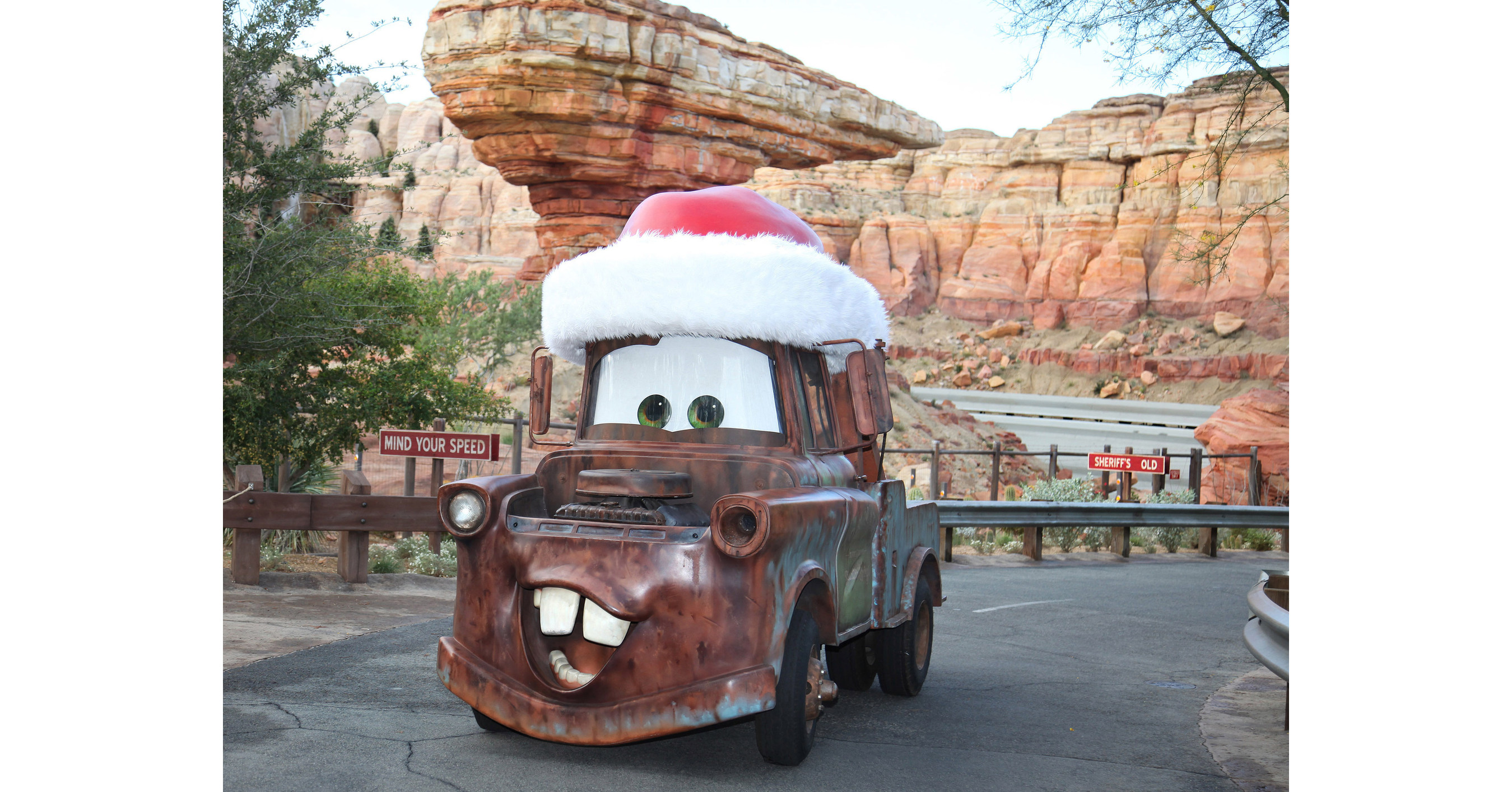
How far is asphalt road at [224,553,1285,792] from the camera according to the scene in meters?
4.69

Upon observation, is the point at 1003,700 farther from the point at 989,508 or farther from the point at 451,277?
the point at 451,277

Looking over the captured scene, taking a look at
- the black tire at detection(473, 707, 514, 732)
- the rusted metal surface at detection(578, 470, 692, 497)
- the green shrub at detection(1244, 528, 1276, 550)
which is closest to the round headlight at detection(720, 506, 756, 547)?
the rusted metal surface at detection(578, 470, 692, 497)

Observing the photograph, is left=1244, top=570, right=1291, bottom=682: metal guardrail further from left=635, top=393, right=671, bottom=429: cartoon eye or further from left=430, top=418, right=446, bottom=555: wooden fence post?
left=430, top=418, right=446, bottom=555: wooden fence post

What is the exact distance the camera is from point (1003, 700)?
6.58 m

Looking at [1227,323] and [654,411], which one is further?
[1227,323]

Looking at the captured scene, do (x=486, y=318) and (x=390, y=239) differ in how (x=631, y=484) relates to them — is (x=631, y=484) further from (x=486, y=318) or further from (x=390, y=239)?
(x=486, y=318)

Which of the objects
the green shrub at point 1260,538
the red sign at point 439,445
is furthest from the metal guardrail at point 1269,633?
the green shrub at point 1260,538

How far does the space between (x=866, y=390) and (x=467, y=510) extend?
1.93 meters

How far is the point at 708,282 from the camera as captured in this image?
17.6 ft

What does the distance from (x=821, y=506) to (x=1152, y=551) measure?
12.4 metres

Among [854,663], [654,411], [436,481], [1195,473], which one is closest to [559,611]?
[654,411]

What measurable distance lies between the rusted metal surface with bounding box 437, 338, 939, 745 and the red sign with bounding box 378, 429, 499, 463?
15.6ft

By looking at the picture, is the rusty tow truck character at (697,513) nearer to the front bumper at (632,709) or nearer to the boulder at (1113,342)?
the front bumper at (632,709)
